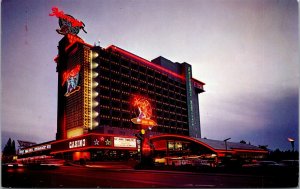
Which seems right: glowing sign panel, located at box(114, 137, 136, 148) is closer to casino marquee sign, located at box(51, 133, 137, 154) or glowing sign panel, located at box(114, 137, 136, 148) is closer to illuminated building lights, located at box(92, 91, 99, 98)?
casino marquee sign, located at box(51, 133, 137, 154)

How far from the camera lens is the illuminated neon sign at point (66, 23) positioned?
65.8 m

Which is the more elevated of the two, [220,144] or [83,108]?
[83,108]

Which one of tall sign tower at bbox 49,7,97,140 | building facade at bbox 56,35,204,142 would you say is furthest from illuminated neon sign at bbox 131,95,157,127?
tall sign tower at bbox 49,7,97,140

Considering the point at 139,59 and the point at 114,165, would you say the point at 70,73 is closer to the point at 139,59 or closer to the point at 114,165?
the point at 139,59

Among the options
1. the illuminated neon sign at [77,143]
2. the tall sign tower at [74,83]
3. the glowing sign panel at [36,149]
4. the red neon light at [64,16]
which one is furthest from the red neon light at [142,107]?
the glowing sign panel at [36,149]

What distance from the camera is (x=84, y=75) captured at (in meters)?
64.9

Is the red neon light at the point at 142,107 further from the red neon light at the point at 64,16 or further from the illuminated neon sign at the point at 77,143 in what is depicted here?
the red neon light at the point at 64,16

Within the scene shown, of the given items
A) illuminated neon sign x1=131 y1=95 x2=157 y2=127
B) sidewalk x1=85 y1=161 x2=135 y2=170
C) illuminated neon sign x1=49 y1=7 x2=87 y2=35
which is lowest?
sidewalk x1=85 y1=161 x2=135 y2=170

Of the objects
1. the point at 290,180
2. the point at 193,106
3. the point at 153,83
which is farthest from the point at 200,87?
the point at 290,180

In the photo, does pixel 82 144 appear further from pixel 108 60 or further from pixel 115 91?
pixel 108 60

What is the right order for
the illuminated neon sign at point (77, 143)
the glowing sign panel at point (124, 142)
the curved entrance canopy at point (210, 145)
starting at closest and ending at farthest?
the curved entrance canopy at point (210, 145) → the illuminated neon sign at point (77, 143) → the glowing sign panel at point (124, 142)

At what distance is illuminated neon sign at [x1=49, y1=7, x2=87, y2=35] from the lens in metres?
65.8

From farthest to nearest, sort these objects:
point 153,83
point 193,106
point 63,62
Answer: point 193,106 < point 153,83 < point 63,62

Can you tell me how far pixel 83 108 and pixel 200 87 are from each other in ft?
177
